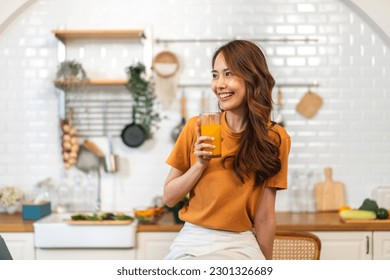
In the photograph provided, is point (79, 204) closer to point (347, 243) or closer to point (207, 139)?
point (347, 243)

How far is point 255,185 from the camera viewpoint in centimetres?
140

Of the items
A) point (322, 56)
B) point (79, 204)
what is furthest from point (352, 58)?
point (79, 204)

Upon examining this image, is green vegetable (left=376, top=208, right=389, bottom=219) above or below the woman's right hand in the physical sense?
below

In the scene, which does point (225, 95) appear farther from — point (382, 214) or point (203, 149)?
point (382, 214)

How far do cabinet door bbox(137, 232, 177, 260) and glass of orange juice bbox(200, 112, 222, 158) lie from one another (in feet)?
4.37

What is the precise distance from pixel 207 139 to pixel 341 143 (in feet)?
6.37

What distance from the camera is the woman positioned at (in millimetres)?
1328

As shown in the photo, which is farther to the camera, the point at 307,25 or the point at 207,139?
the point at 307,25

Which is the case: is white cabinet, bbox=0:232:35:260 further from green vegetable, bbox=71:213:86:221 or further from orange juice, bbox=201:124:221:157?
orange juice, bbox=201:124:221:157

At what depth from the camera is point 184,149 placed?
1.43 metres

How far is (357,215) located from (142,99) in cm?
126

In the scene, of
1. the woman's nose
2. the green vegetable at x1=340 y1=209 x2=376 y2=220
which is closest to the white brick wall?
the green vegetable at x1=340 y1=209 x2=376 y2=220

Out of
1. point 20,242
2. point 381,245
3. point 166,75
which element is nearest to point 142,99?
point 166,75

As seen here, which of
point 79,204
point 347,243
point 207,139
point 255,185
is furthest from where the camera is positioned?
point 79,204
